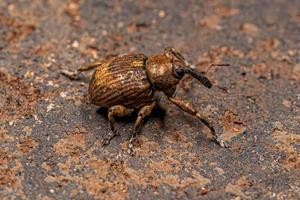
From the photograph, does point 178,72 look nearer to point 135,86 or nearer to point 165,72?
point 165,72

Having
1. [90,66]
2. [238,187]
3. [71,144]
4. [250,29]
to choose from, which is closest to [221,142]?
[238,187]

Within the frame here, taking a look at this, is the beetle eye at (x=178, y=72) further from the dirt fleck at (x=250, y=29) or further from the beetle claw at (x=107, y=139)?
the dirt fleck at (x=250, y=29)

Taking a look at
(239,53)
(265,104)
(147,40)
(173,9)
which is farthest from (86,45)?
(265,104)

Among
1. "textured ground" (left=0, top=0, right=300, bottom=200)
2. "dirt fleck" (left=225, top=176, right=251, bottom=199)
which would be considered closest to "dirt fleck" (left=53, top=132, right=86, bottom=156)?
"textured ground" (left=0, top=0, right=300, bottom=200)

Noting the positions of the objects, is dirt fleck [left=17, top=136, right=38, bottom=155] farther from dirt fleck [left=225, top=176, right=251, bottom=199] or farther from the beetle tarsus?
dirt fleck [left=225, top=176, right=251, bottom=199]

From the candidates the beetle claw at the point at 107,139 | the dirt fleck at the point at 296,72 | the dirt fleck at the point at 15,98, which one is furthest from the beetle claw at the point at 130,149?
the dirt fleck at the point at 296,72

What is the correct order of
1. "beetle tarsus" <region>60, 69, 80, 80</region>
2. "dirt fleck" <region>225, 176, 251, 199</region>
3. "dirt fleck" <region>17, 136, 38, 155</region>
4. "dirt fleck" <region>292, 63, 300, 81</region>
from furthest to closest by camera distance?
1. "dirt fleck" <region>292, 63, 300, 81</region>
2. "beetle tarsus" <region>60, 69, 80, 80</region>
3. "dirt fleck" <region>17, 136, 38, 155</region>
4. "dirt fleck" <region>225, 176, 251, 199</region>

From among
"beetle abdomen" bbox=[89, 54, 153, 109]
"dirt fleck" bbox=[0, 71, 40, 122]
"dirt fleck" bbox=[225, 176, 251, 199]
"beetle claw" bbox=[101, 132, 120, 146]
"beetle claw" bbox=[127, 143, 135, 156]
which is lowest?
"dirt fleck" bbox=[225, 176, 251, 199]

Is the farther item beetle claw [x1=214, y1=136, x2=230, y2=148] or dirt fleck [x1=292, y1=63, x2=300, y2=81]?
dirt fleck [x1=292, y1=63, x2=300, y2=81]

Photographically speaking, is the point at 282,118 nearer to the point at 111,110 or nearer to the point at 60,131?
the point at 111,110
